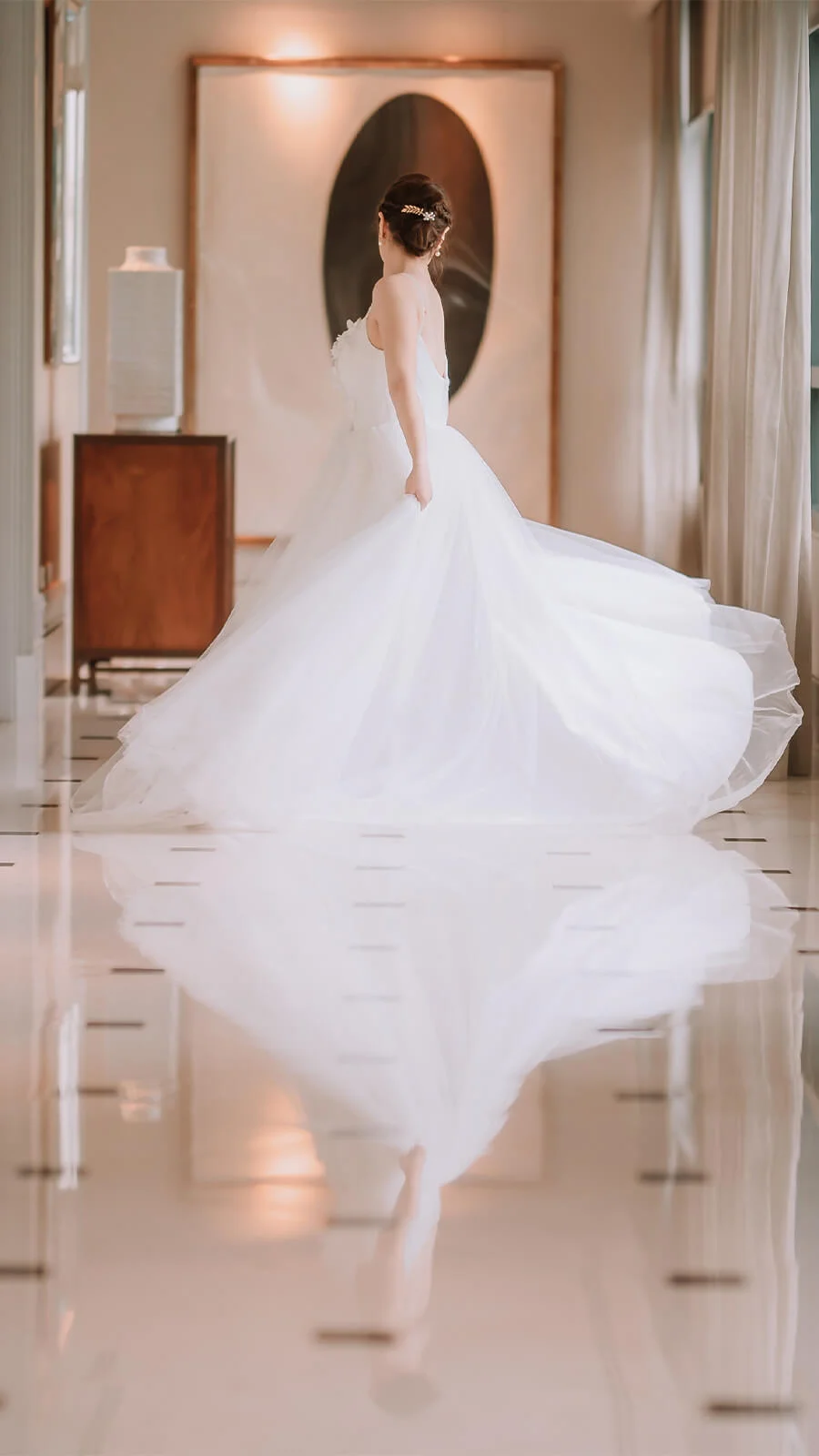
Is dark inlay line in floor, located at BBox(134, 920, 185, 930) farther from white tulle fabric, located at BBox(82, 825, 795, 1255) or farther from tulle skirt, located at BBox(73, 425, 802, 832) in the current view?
tulle skirt, located at BBox(73, 425, 802, 832)

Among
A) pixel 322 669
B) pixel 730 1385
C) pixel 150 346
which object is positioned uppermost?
pixel 150 346

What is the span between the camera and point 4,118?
7172 mm

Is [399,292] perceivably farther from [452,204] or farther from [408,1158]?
[452,204]

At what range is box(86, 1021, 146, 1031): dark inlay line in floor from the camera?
10.6 ft

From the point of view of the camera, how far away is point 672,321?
912cm

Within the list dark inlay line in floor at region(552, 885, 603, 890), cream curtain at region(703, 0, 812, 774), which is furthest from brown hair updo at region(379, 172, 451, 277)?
dark inlay line in floor at region(552, 885, 603, 890)

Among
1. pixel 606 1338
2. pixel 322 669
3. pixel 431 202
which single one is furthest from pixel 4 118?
pixel 606 1338

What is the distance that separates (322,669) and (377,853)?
1.98ft

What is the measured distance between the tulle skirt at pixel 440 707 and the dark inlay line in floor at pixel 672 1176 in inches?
95.9

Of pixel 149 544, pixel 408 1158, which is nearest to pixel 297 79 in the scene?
pixel 149 544

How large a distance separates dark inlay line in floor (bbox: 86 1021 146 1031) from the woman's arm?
230 centimetres

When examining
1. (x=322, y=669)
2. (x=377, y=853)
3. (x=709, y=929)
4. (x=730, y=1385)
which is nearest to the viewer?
(x=730, y=1385)

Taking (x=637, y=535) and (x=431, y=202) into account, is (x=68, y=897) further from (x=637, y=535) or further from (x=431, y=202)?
(x=637, y=535)

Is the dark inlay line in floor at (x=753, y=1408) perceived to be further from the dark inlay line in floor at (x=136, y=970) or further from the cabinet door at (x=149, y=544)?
the cabinet door at (x=149, y=544)
